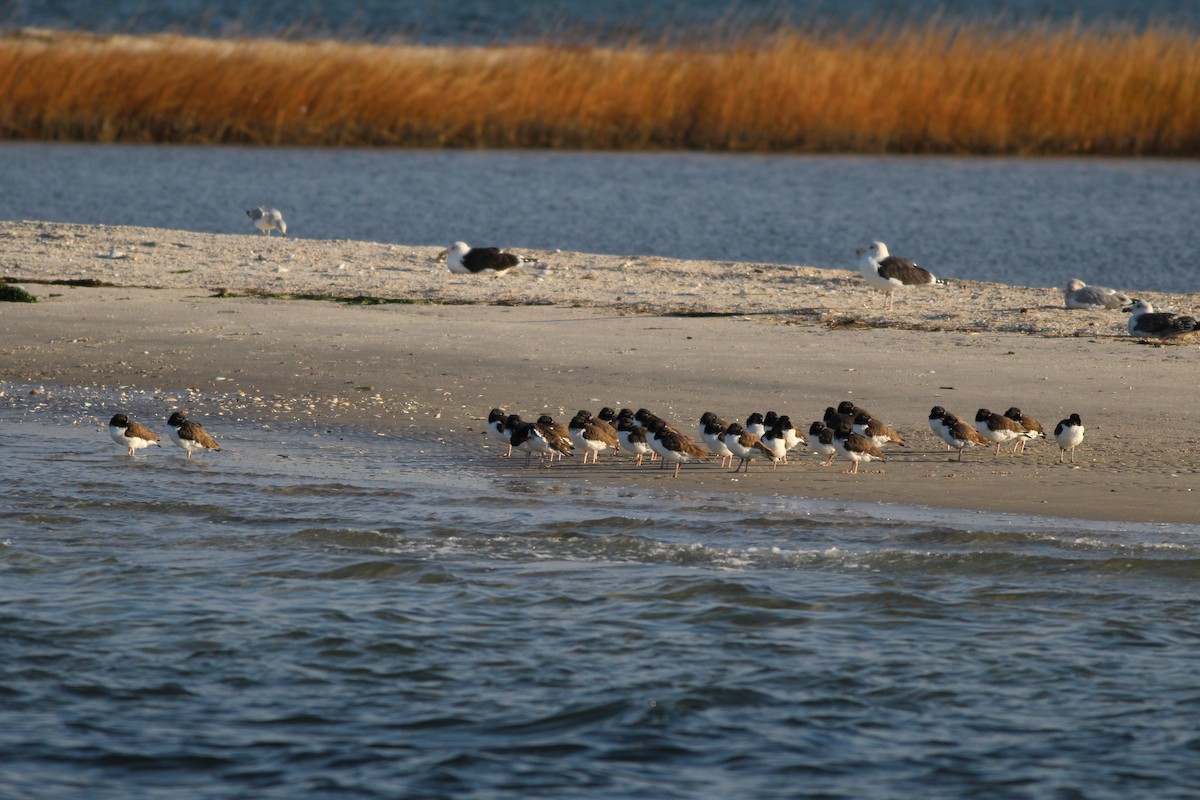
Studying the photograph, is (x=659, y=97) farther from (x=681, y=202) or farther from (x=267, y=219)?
(x=267, y=219)

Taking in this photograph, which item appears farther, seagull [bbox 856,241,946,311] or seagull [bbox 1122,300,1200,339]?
seagull [bbox 856,241,946,311]

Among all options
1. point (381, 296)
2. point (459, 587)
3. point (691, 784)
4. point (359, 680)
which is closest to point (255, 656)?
point (359, 680)

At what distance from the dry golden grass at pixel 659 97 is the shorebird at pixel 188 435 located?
23.1 metres

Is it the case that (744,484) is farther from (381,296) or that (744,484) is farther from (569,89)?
(569,89)

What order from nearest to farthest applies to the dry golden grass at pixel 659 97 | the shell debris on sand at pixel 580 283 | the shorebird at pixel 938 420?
the shorebird at pixel 938 420
the shell debris on sand at pixel 580 283
the dry golden grass at pixel 659 97

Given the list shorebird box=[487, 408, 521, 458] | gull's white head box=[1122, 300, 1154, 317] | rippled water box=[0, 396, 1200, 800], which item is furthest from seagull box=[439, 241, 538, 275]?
rippled water box=[0, 396, 1200, 800]

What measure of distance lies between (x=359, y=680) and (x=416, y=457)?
11.3ft

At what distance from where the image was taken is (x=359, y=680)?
787cm

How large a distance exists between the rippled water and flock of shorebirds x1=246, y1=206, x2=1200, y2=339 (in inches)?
213

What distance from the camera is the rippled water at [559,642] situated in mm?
6871

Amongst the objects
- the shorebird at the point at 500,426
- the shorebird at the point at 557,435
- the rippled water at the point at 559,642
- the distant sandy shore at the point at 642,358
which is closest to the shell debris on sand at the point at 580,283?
the distant sandy shore at the point at 642,358

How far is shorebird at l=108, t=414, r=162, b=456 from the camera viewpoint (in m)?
11.0

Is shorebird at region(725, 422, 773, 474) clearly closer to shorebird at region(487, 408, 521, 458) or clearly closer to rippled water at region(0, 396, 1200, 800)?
rippled water at region(0, 396, 1200, 800)

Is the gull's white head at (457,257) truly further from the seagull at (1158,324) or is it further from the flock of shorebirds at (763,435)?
the seagull at (1158,324)
